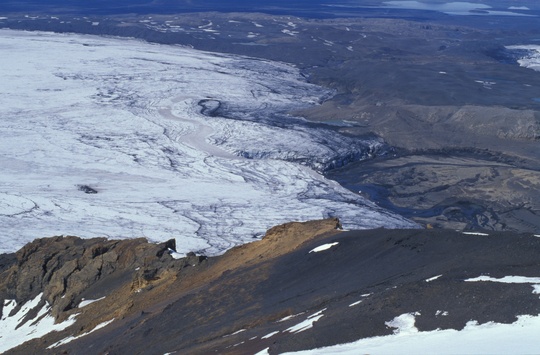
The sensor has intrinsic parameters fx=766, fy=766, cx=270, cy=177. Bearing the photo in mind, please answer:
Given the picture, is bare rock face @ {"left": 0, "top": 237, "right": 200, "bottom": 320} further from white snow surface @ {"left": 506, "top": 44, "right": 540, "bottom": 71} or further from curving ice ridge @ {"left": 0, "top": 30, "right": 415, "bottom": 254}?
white snow surface @ {"left": 506, "top": 44, "right": 540, "bottom": 71}

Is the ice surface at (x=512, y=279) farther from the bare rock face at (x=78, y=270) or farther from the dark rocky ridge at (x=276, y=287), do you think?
the bare rock face at (x=78, y=270)

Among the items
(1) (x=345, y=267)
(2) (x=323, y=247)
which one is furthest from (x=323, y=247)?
→ (1) (x=345, y=267)

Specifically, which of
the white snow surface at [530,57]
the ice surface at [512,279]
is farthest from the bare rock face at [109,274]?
the white snow surface at [530,57]

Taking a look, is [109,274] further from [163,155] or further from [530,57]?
[530,57]

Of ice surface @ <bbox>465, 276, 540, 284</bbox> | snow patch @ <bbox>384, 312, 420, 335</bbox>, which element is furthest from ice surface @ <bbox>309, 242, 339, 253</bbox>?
snow patch @ <bbox>384, 312, 420, 335</bbox>

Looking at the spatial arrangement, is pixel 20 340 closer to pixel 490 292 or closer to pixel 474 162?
pixel 490 292

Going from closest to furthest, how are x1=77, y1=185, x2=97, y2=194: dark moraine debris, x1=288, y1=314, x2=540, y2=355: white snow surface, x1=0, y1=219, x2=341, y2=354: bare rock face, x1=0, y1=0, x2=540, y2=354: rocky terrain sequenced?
x1=288, y1=314, x2=540, y2=355: white snow surface < x1=0, y1=0, x2=540, y2=354: rocky terrain < x1=0, y1=219, x2=341, y2=354: bare rock face < x1=77, y1=185, x2=97, y2=194: dark moraine debris

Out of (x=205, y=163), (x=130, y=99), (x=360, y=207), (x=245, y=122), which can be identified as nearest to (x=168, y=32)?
(x=130, y=99)

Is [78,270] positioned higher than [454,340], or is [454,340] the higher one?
[454,340]
